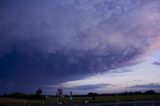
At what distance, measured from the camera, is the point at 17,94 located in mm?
104375

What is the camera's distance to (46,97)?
99.0 metres

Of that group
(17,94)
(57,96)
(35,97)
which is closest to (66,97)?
(57,96)

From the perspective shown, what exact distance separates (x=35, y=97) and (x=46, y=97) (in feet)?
8.69

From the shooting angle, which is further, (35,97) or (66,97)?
(35,97)

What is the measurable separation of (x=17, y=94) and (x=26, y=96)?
3.42 meters

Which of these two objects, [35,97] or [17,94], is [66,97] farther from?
[17,94]

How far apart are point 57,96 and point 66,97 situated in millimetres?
6329

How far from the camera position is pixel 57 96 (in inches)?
3258

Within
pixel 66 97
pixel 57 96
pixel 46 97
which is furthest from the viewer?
pixel 46 97

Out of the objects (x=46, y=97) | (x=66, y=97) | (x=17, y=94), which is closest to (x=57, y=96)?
(x=66, y=97)

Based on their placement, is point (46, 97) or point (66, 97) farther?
point (46, 97)

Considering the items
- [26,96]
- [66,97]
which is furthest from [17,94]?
[66,97]

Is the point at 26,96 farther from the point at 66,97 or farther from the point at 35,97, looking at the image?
the point at 66,97

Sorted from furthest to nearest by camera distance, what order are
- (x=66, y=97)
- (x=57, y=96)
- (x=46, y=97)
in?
(x=46, y=97) < (x=66, y=97) < (x=57, y=96)
